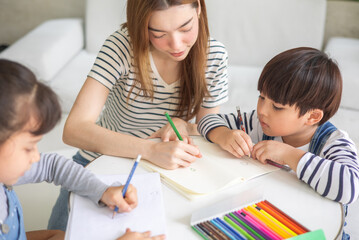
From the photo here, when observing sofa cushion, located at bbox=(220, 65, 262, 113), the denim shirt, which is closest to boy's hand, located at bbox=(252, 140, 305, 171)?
the denim shirt

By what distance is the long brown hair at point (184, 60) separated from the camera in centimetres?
106

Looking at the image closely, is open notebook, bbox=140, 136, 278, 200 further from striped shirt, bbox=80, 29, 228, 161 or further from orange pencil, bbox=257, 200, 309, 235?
striped shirt, bbox=80, 29, 228, 161

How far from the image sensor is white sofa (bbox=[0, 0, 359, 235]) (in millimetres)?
2186

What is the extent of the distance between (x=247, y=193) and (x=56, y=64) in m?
1.74

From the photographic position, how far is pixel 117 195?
0.84 metres

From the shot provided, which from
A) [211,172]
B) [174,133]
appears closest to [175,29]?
[174,133]

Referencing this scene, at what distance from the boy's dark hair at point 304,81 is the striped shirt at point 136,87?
0.26 meters

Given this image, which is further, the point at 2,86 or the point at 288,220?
the point at 288,220

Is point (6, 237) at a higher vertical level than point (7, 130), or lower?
lower

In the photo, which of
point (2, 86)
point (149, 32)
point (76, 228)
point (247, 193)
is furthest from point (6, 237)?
point (149, 32)

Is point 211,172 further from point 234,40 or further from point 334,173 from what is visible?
point 234,40

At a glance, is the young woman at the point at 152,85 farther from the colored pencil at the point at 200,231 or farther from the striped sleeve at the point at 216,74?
the colored pencil at the point at 200,231

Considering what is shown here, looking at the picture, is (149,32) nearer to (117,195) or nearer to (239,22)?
(117,195)

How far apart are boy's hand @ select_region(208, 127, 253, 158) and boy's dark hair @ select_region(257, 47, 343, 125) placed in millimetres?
139
